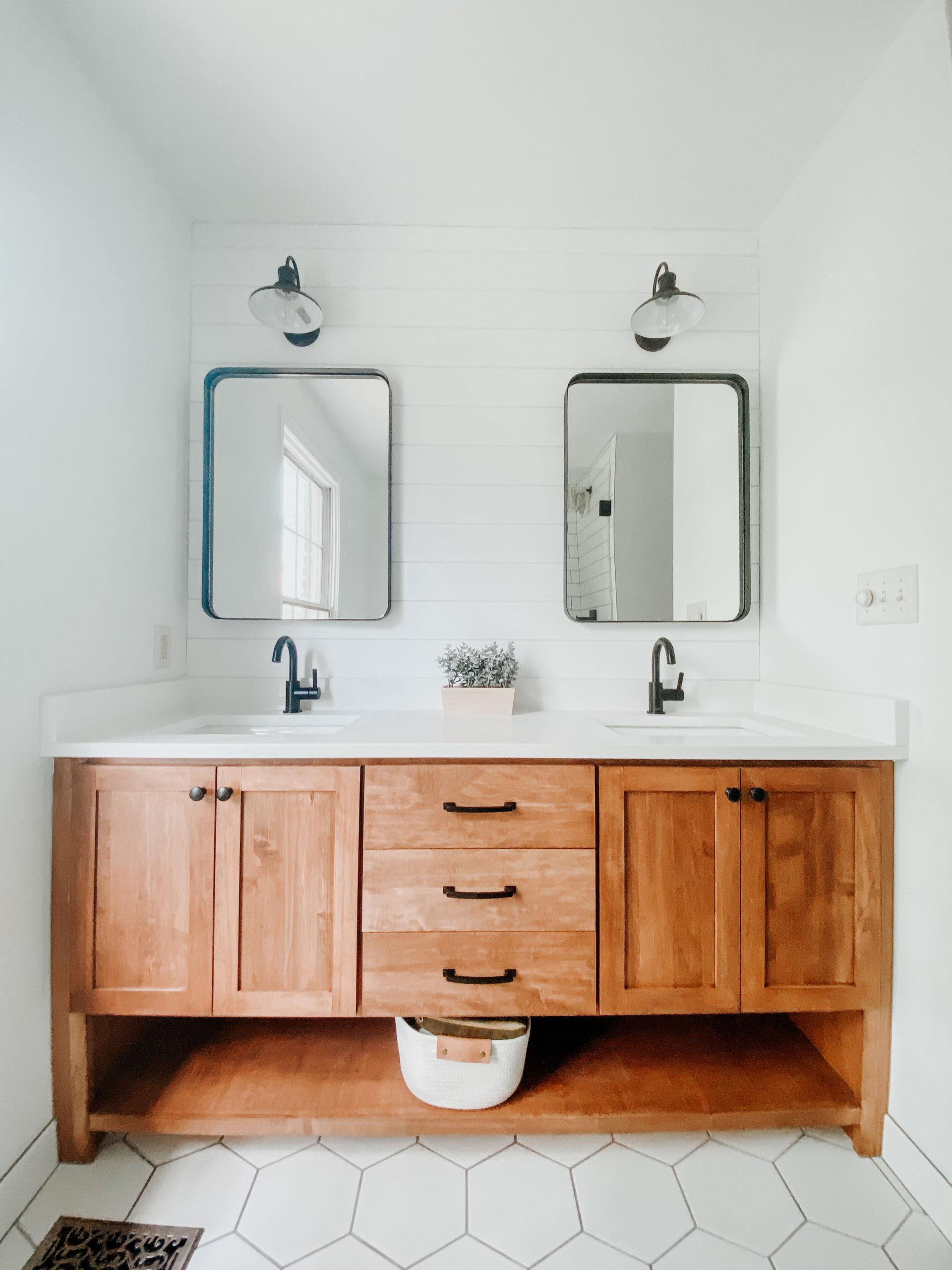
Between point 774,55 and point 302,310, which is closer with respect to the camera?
point 774,55

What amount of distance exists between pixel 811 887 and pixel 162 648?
72.7 inches

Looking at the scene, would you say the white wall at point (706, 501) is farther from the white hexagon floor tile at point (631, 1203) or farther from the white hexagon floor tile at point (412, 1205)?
the white hexagon floor tile at point (412, 1205)

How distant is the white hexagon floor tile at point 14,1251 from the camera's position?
1.17 m

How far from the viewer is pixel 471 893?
142 cm

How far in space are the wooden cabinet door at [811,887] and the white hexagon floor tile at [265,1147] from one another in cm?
108

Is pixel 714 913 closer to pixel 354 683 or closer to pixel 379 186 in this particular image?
pixel 354 683

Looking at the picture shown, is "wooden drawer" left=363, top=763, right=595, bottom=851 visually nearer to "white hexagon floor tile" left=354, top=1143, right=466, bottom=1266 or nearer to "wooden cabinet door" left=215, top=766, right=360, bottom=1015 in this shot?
"wooden cabinet door" left=215, top=766, right=360, bottom=1015

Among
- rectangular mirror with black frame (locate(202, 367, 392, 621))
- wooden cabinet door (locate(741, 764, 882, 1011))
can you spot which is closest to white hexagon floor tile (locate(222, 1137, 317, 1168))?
wooden cabinet door (locate(741, 764, 882, 1011))

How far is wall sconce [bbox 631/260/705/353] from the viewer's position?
71.0 inches

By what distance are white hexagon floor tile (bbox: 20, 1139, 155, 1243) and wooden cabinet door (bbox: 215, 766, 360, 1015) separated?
0.37m

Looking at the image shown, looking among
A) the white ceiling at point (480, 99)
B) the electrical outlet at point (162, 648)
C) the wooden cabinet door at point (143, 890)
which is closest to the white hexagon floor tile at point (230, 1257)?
the wooden cabinet door at point (143, 890)

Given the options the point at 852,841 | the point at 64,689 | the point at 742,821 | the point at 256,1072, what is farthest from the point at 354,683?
the point at 852,841

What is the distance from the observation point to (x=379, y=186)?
1.88m

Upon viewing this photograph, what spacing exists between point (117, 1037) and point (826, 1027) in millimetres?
1800
